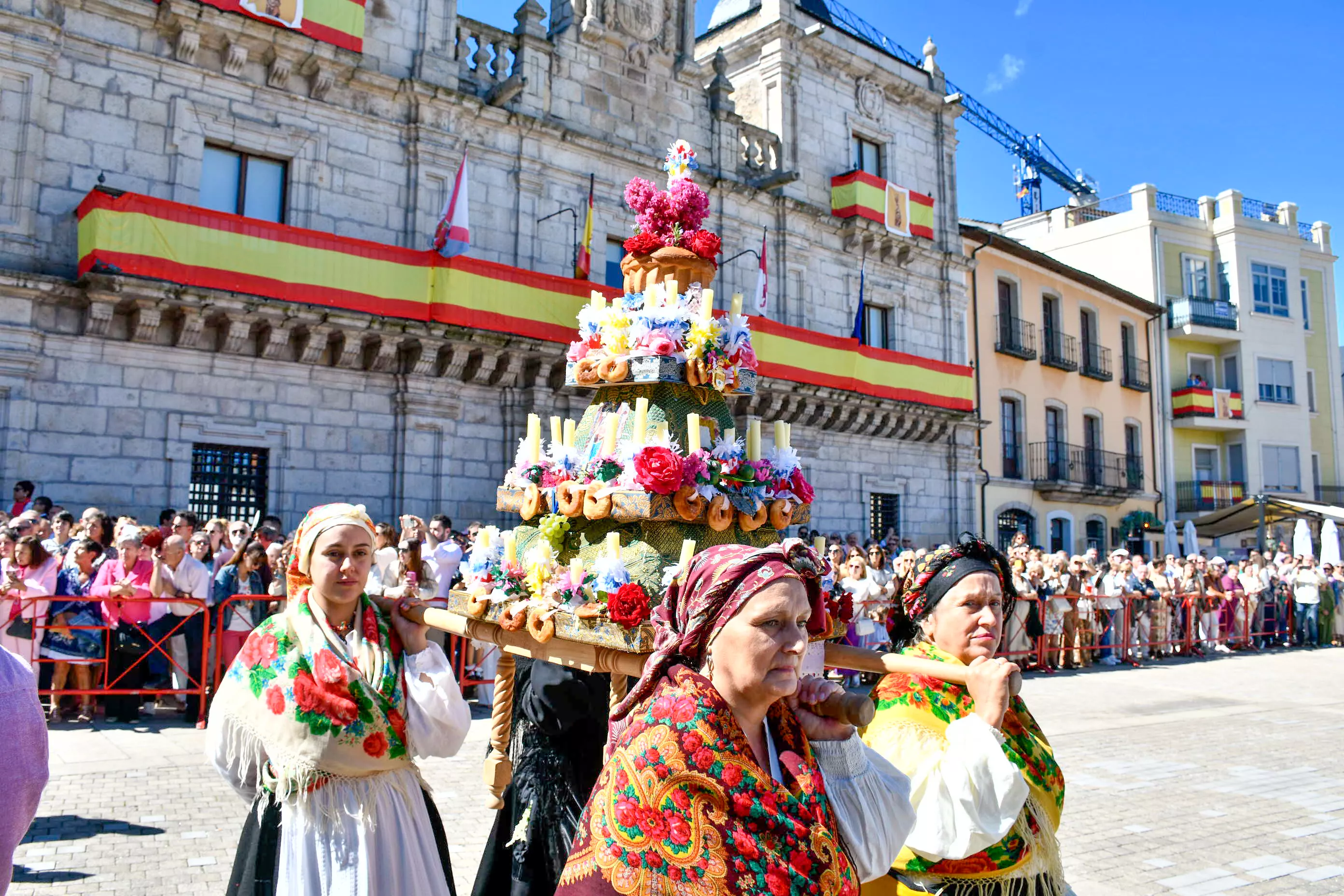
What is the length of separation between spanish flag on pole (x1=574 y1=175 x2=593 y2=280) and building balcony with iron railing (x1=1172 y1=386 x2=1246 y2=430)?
2546cm

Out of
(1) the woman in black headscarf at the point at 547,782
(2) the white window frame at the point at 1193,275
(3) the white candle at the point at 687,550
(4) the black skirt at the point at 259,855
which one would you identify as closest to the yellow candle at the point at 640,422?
(3) the white candle at the point at 687,550

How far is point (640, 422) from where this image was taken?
407 cm

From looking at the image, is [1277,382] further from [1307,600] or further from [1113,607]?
[1113,607]

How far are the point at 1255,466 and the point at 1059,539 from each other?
11.7 meters

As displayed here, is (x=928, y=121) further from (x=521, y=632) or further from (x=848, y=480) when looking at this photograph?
(x=521, y=632)

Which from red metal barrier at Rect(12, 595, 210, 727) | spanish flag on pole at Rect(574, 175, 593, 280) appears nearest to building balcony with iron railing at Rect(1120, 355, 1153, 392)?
spanish flag on pole at Rect(574, 175, 593, 280)

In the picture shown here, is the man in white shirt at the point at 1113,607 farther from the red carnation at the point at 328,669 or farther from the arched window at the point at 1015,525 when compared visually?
the red carnation at the point at 328,669

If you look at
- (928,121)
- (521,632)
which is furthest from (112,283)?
(928,121)

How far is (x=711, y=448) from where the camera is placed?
4207 mm

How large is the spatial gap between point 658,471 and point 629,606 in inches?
22.2

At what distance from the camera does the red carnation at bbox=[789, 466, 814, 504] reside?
4449 millimetres

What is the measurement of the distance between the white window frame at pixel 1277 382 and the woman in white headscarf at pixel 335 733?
39.0 m

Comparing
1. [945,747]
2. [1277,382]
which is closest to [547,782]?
[945,747]

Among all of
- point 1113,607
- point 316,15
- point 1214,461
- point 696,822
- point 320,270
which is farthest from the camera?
point 1214,461
